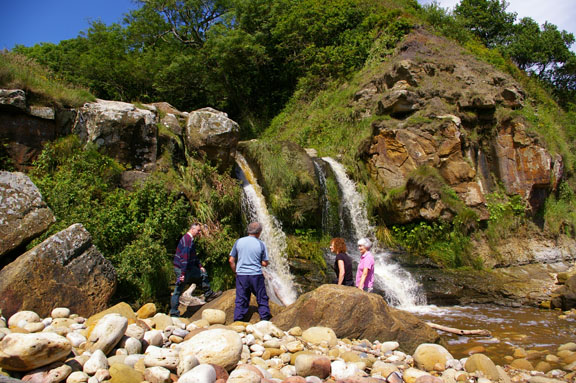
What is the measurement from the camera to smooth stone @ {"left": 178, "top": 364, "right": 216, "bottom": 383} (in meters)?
3.55

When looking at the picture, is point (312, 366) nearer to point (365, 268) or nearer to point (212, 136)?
point (365, 268)

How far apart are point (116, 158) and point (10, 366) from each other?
6765mm

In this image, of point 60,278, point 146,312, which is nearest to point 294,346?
point 146,312

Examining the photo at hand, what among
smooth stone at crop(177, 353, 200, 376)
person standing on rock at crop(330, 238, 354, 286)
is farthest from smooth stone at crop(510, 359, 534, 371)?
smooth stone at crop(177, 353, 200, 376)

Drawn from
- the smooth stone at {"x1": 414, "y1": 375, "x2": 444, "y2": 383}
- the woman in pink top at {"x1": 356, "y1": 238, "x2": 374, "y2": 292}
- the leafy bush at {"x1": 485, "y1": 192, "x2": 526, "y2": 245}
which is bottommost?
the smooth stone at {"x1": 414, "y1": 375, "x2": 444, "y2": 383}

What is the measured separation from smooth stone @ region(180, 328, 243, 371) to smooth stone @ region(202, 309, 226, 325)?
161cm

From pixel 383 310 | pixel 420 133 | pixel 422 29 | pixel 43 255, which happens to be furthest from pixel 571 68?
pixel 43 255

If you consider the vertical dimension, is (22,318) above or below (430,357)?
above

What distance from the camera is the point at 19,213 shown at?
6.31 metres

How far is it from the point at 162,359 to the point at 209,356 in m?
0.49

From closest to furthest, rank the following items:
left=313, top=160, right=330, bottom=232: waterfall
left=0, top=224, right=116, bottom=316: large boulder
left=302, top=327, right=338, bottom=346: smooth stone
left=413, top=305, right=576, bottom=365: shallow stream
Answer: left=302, top=327, right=338, bottom=346: smooth stone → left=0, top=224, right=116, bottom=316: large boulder → left=413, top=305, right=576, bottom=365: shallow stream → left=313, top=160, right=330, bottom=232: waterfall

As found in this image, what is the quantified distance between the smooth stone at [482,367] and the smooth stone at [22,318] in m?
5.67

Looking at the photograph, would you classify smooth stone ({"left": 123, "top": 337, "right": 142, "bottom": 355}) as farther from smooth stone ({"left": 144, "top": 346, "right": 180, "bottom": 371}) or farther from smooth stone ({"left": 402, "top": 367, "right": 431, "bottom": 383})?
smooth stone ({"left": 402, "top": 367, "right": 431, "bottom": 383})

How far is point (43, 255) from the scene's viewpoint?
A: 18.9 feet
